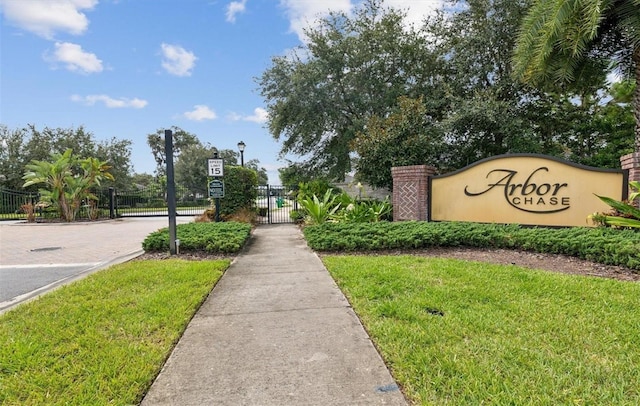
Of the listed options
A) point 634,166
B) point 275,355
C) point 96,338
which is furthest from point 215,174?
point 634,166

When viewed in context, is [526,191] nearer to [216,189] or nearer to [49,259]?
[216,189]

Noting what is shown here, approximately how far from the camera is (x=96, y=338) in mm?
2715

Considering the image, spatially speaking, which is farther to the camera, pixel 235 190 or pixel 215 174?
pixel 235 190

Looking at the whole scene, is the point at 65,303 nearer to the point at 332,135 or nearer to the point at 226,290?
the point at 226,290

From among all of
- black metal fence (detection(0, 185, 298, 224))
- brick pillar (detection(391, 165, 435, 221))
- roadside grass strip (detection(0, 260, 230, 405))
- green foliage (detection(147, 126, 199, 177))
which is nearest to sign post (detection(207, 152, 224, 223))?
black metal fence (detection(0, 185, 298, 224))

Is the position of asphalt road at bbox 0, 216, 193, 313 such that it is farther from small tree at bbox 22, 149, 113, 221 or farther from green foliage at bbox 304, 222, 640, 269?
small tree at bbox 22, 149, 113, 221

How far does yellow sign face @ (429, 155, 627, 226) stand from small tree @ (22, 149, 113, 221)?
15.0 m

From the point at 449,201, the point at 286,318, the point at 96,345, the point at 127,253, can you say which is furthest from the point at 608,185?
the point at 127,253

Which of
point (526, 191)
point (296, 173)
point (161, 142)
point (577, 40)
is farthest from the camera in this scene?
point (161, 142)

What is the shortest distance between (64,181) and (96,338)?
613 inches

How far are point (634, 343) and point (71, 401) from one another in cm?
386

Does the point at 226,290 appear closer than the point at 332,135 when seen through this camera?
Yes

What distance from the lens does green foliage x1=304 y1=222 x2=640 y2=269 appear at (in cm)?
482

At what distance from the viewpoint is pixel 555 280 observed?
4.06 meters
